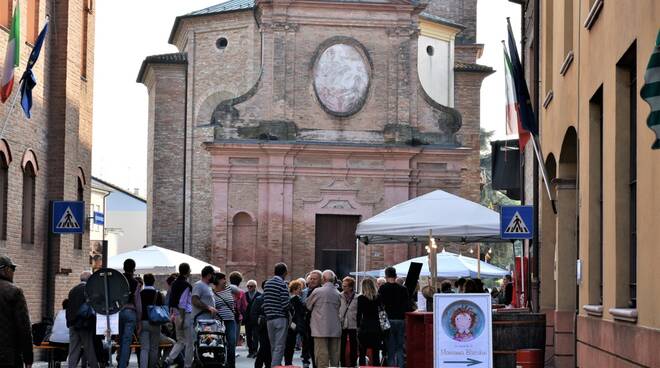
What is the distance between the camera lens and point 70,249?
28.7 meters

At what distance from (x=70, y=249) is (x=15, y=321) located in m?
15.8

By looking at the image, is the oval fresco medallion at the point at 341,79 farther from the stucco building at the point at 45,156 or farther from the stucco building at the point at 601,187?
the stucco building at the point at 601,187

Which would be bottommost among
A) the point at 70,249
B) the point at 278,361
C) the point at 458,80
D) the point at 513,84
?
the point at 278,361

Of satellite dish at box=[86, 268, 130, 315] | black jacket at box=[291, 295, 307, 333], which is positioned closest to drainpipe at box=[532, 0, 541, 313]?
black jacket at box=[291, 295, 307, 333]

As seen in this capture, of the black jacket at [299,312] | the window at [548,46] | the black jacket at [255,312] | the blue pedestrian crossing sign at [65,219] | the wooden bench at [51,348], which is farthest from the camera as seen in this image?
the black jacket at [255,312]

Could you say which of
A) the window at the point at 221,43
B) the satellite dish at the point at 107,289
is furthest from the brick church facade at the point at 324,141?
the satellite dish at the point at 107,289

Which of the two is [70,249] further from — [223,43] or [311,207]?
[223,43]

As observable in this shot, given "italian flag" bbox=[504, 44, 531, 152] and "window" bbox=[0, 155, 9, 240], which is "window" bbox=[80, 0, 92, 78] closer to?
"window" bbox=[0, 155, 9, 240]

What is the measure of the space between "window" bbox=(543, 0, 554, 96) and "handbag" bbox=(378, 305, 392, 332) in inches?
163

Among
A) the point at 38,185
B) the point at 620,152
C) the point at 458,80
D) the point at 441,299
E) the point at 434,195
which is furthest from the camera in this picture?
the point at 458,80

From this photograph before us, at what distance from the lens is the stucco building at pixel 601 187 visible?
10.5 m

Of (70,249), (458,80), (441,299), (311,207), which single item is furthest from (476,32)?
(441,299)

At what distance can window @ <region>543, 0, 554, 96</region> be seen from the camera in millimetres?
21297

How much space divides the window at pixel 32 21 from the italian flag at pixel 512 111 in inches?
357
